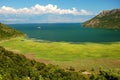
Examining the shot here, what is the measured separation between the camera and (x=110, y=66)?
91.8 metres

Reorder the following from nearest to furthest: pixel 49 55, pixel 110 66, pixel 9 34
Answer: pixel 110 66 → pixel 49 55 → pixel 9 34

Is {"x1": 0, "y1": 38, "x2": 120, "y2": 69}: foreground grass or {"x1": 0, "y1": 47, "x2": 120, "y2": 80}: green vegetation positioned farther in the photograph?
{"x1": 0, "y1": 38, "x2": 120, "y2": 69}: foreground grass

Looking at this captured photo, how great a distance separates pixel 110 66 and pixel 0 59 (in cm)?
4023

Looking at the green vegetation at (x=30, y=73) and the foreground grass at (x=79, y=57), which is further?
the foreground grass at (x=79, y=57)

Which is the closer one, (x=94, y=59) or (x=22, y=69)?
(x=22, y=69)

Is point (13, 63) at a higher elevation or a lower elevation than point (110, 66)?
higher

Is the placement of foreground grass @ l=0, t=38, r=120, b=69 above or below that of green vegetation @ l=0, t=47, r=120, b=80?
below

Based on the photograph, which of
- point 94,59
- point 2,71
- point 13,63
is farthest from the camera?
point 94,59

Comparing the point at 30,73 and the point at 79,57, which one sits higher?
the point at 30,73

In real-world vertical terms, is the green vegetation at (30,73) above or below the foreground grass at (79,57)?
above

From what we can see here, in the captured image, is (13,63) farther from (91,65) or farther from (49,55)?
(49,55)

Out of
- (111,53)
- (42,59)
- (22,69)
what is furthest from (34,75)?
(111,53)

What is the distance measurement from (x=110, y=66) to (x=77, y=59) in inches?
651

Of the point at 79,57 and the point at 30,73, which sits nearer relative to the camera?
the point at 30,73
